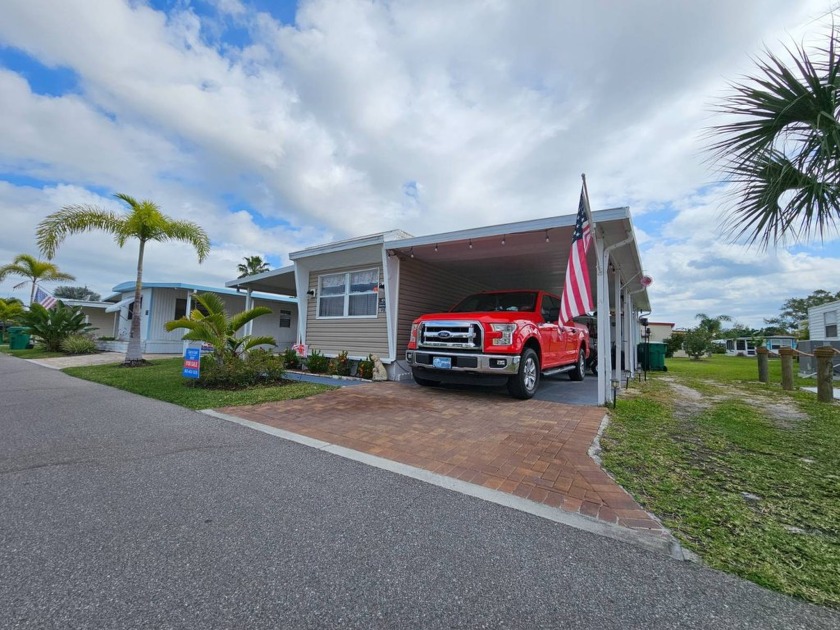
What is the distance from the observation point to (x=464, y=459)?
3623 mm

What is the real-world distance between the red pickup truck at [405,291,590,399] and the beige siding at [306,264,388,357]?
193cm

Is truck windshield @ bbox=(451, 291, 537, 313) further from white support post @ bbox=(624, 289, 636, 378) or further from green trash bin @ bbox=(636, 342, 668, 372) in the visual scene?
green trash bin @ bbox=(636, 342, 668, 372)

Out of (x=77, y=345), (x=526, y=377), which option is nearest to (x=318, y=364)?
(x=526, y=377)

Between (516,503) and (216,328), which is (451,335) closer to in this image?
(516,503)

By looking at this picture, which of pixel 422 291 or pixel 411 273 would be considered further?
pixel 422 291

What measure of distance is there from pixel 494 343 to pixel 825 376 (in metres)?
6.28

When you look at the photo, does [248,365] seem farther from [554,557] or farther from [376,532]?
[554,557]

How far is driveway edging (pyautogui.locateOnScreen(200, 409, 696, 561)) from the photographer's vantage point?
2.20 meters

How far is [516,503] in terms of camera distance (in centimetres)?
274

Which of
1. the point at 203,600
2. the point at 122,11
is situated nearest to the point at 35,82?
the point at 122,11

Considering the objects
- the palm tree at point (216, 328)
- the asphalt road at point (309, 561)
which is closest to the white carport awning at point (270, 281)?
the palm tree at point (216, 328)

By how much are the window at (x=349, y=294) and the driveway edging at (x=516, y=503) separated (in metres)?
5.65

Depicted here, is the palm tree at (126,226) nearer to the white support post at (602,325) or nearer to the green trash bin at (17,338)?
the white support post at (602,325)

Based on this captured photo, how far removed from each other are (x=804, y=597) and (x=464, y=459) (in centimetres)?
234
